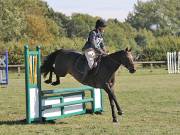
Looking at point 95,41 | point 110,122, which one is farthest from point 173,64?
point 110,122

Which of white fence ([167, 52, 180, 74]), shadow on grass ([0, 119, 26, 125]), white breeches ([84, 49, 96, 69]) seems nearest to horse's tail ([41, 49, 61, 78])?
white breeches ([84, 49, 96, 69])

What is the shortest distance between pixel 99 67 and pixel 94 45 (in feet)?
1.90

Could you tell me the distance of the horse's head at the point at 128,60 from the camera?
12023mm

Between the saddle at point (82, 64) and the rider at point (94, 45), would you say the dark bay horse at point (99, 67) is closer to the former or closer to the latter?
the saddle at point (82, 64)

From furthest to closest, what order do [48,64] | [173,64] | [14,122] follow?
[173,64], [48,64], [14,122]

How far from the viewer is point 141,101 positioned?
56.7 ft

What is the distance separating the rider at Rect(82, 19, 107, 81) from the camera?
12.3 m

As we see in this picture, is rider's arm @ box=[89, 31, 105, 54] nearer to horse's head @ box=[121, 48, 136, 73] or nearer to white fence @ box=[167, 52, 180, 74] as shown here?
horse's head @ box=[121, 48, 136, 73]

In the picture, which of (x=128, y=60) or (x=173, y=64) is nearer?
(x=128, y=60)

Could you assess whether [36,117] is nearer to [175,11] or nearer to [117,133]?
[117,133]

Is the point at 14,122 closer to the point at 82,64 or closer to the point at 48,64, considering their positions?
the point at 48,64

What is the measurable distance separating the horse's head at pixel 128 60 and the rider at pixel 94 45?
26.0 inches

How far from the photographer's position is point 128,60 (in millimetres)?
12070

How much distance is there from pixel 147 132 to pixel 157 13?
103 meters
